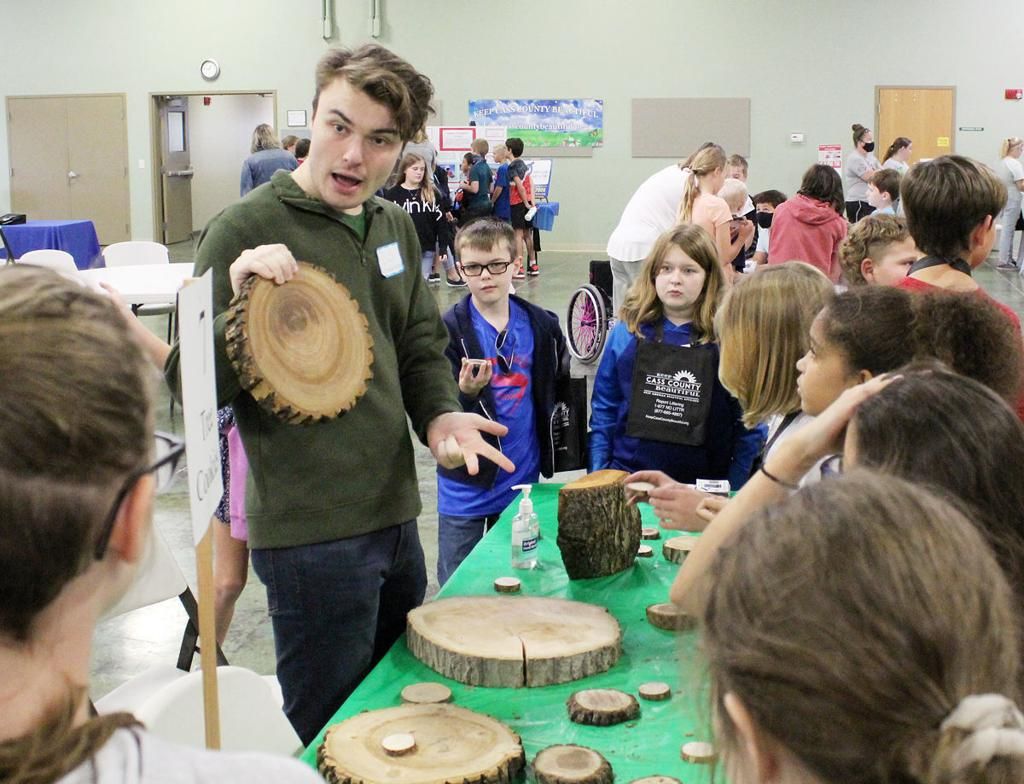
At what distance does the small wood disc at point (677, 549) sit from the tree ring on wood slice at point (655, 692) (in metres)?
0.67

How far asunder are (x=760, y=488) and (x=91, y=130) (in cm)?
1630

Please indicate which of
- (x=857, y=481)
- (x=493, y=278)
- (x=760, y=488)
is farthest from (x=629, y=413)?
(x=857, y=481)

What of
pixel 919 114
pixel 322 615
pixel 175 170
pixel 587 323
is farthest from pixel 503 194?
pixel 322 615

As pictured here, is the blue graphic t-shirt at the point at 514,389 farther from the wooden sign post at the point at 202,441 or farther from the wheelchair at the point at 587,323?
the wheelchair at the point at 587,323

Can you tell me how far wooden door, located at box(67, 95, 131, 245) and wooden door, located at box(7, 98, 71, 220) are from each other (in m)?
0.14

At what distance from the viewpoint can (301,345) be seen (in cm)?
200

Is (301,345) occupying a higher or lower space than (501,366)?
higher

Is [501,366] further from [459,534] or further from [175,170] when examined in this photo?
[175,170]

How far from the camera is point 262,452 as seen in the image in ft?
6.58

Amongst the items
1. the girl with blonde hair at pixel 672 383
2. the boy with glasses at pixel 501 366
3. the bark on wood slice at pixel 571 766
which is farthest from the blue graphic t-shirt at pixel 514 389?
the bark on wood slice at pixel 571 766

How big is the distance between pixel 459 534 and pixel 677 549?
29.8 inches

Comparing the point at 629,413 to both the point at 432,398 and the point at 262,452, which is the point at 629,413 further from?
the point at 262,452

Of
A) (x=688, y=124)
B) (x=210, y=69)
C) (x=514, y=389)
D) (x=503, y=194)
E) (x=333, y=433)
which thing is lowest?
(x=514, y=389)

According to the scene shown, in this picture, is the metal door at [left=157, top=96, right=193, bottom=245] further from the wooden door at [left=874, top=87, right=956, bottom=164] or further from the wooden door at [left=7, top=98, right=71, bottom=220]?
the wooden door at [left=874, top=87, right=956, bottom=164]
